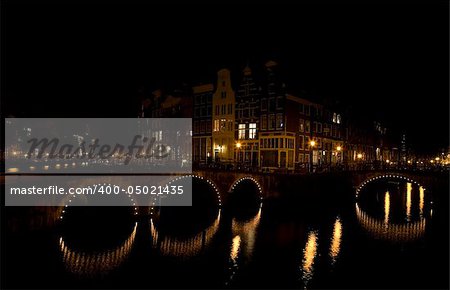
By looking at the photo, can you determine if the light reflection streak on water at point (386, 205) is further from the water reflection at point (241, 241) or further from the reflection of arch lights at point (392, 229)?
the water reflection at point (241, 241)

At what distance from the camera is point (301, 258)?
2906 cm

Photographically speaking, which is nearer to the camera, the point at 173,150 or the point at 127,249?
the point at 127,249

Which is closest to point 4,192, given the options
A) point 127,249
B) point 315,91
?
point 127,249

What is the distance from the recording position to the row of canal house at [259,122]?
2057 inches

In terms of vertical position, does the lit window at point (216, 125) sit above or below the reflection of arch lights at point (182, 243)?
above

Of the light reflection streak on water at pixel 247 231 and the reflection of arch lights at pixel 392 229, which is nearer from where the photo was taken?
the light reflection streak on water at pixel 247 231

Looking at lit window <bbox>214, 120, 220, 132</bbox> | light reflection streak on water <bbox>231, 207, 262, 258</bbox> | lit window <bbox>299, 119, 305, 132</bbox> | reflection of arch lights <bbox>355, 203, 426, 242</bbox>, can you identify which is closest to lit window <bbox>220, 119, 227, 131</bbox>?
lit window <bbox>214, 120, 220, 132</bbox>

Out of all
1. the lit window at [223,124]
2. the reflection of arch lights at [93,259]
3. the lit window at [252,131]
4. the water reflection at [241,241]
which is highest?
the lit window at [223,124]

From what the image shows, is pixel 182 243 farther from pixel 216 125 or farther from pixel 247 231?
pixel 216 125

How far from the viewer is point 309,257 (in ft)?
95.7

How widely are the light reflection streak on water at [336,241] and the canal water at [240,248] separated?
0.39ft

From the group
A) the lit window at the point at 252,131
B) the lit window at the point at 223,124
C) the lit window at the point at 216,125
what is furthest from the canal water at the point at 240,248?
the lit window at the point at 216,125

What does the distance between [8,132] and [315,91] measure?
1862 inches

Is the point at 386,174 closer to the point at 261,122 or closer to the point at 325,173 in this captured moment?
the point at 325,173
